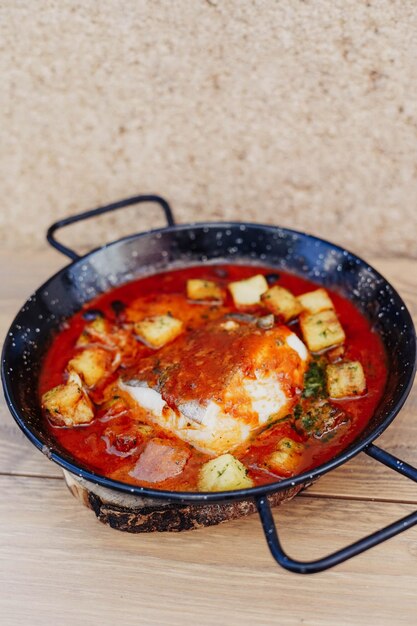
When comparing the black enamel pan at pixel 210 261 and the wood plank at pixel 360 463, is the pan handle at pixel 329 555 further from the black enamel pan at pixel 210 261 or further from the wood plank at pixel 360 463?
the wood plank at pixel 360 463

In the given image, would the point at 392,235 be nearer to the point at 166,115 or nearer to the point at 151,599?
the point at 166,115

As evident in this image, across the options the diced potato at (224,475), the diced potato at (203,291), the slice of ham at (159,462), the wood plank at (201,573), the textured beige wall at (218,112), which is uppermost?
the textured beige wall at (218,112)

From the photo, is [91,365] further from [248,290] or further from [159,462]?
[248,290]

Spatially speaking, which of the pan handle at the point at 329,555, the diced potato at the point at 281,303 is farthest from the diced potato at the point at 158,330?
the pan handle at the point at 329,555

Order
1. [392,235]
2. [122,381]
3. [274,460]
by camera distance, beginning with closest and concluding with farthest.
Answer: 1. [274,460]
2. [122,381]
3. [392,235]

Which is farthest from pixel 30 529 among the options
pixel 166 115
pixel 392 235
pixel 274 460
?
pixel 392 235

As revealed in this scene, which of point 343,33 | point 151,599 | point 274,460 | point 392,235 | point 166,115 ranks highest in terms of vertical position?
point 343,33

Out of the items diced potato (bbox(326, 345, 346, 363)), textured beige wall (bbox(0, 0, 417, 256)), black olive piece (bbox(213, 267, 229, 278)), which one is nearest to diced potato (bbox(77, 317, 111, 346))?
black olive piece (bbox(213, 267, 229, 278))
